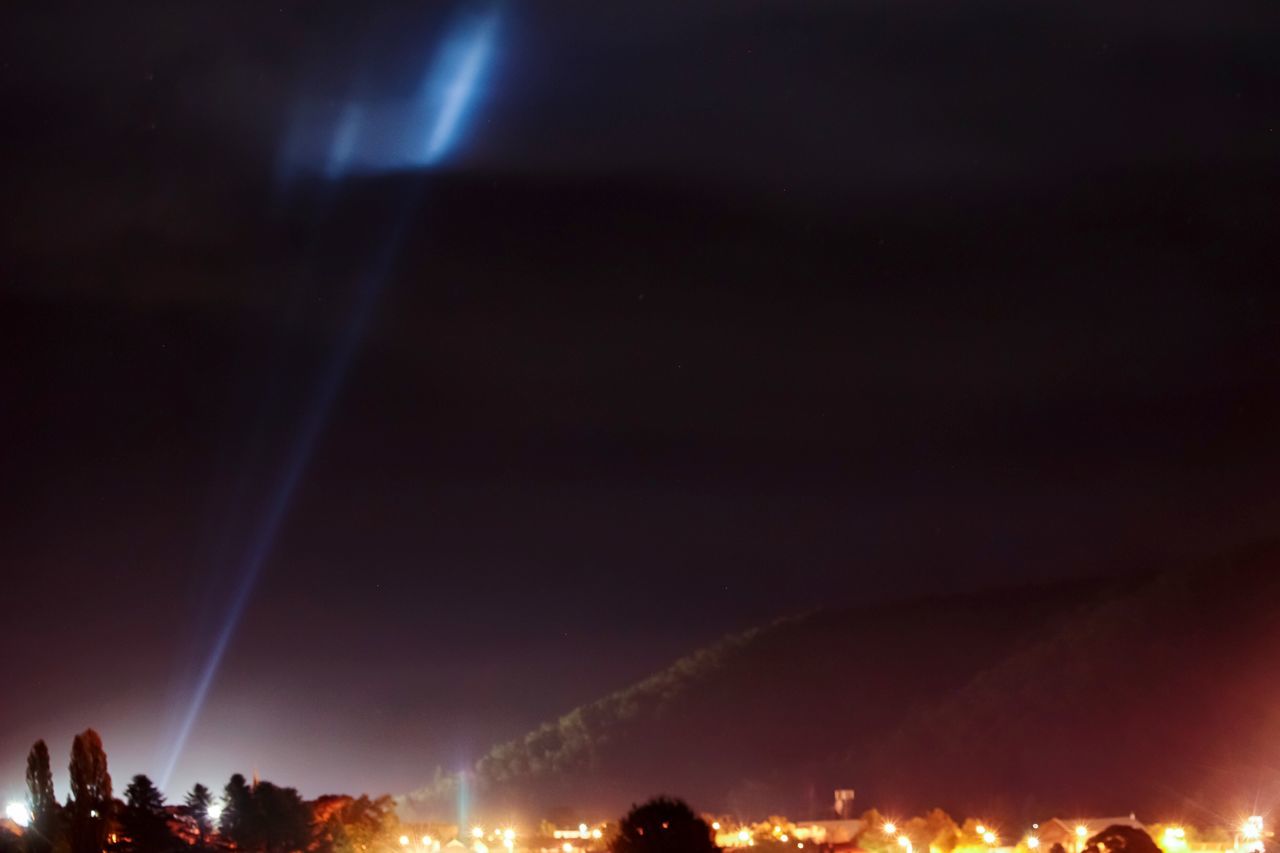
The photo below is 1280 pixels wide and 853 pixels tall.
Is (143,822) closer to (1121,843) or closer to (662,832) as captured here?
(662,832)

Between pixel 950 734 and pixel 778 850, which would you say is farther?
pixel 950 734

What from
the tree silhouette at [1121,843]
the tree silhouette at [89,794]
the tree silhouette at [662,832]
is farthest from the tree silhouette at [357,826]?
the tree silhouette at [1121,843]

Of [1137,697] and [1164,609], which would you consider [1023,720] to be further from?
[1164,609]

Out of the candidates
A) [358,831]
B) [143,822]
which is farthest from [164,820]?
[358,831]

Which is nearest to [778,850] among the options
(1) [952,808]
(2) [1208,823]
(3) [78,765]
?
(3) [78,765]

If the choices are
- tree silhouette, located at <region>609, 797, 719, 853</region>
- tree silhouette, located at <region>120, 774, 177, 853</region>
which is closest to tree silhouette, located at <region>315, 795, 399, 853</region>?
tree silhouette, located at <region>120, 774, 177, 853</region>

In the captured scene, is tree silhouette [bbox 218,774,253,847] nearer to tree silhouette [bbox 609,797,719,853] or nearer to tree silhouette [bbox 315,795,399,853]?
tree silhouette [bbox 315,795,399,853]
